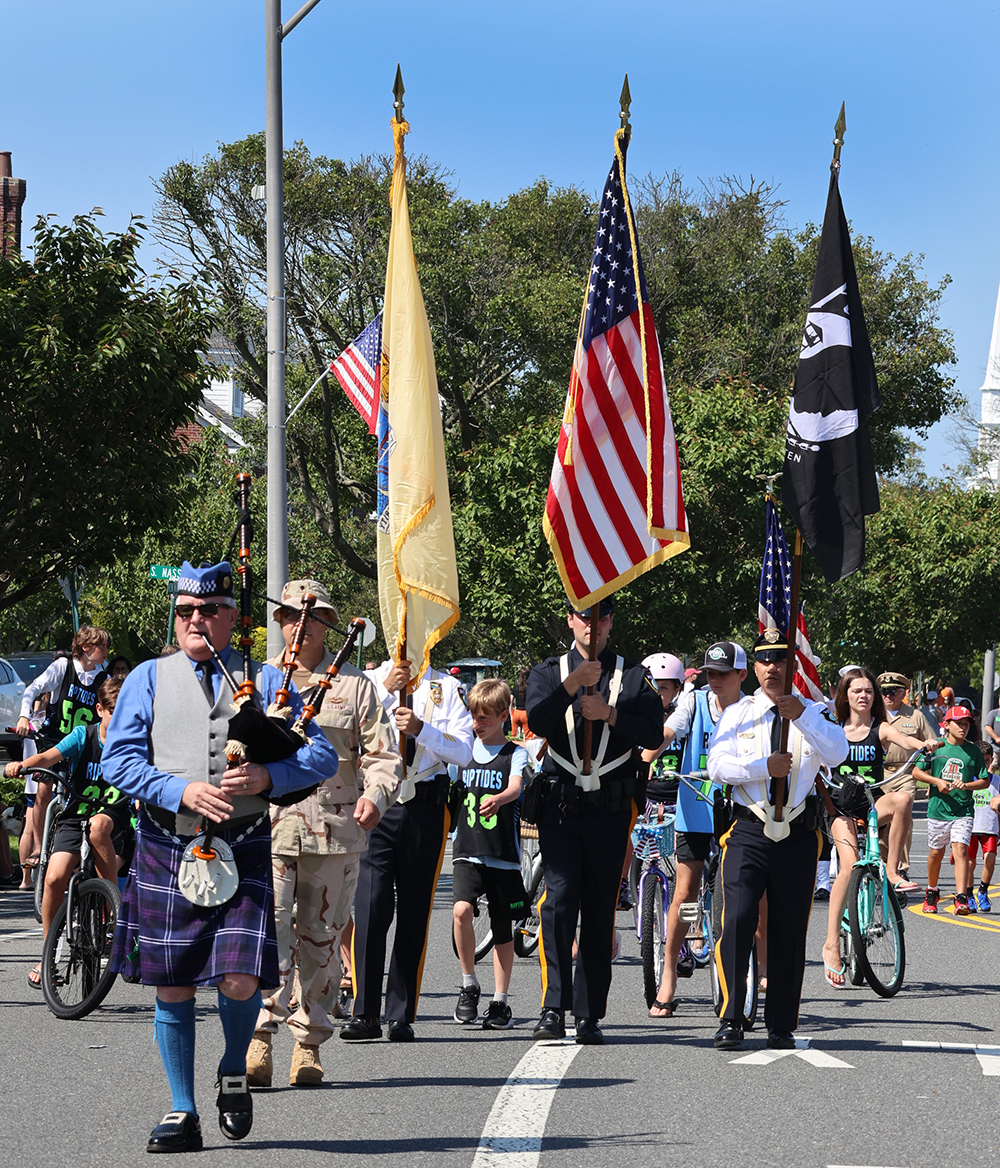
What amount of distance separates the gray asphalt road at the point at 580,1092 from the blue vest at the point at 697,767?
3.30 feet

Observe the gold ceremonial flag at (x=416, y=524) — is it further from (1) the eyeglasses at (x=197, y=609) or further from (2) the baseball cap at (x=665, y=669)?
(1) the eyeglasses at (x=197, y=609)

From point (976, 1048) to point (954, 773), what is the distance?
22.2ft

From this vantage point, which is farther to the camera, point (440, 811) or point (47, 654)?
point (47, 654)

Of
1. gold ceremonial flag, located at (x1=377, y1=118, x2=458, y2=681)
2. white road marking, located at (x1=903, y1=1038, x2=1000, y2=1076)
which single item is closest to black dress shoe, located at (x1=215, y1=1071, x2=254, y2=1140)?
gold ceremonial flag, located at (x1=377, y1=118, x2=458, y2=681)

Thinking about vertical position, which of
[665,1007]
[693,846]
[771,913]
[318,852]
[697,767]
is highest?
[697,767]

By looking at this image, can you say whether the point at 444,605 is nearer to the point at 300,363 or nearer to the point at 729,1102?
the point at 729,1102

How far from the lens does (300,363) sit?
105ft

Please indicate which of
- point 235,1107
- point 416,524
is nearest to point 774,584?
point 416,524

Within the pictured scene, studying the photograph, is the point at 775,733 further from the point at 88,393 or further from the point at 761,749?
the point at 88,393

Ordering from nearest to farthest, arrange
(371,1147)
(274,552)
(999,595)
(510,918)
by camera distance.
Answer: (371,1147), (510,918), (274,552), (999,595)

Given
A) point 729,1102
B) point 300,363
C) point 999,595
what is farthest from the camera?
point 999,595

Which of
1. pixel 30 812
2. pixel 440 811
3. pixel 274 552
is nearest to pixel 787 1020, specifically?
pixel 440 811

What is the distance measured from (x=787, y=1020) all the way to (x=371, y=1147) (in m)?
2.55

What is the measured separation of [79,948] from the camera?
8.34m
